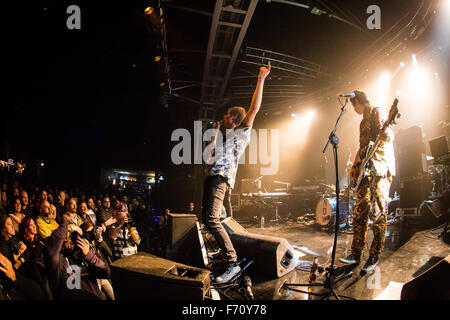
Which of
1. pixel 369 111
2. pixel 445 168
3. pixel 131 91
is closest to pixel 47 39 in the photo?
pixel 131 91

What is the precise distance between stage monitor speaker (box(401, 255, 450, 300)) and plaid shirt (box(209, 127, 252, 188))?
1708 millimetres

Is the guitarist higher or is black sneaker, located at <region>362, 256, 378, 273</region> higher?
the guitarist

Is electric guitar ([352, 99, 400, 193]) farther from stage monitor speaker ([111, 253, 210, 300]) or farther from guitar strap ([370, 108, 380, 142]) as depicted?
stage monitor speaker ([111, 253, 210, 300])

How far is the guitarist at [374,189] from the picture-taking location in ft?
8.20

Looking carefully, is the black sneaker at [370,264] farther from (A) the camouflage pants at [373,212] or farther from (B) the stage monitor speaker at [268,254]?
(B) the stage monitor speaker at [268,254]

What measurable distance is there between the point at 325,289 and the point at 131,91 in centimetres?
1527

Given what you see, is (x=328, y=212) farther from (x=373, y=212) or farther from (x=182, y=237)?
(x=182, y=237)

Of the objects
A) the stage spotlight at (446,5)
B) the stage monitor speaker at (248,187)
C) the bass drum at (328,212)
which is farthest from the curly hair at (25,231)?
the stage spotlight at (446,5)

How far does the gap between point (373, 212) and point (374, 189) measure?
27 cm

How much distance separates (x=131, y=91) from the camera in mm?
14188

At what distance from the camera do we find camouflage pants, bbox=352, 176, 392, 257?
2.50 m

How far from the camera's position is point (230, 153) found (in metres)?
2.49

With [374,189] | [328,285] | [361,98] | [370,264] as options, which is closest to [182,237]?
[328,285]

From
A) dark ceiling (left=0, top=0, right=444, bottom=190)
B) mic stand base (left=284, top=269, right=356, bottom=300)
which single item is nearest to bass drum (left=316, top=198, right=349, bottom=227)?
mic stand base (left=284, top=269, right=356, bottom=300)
